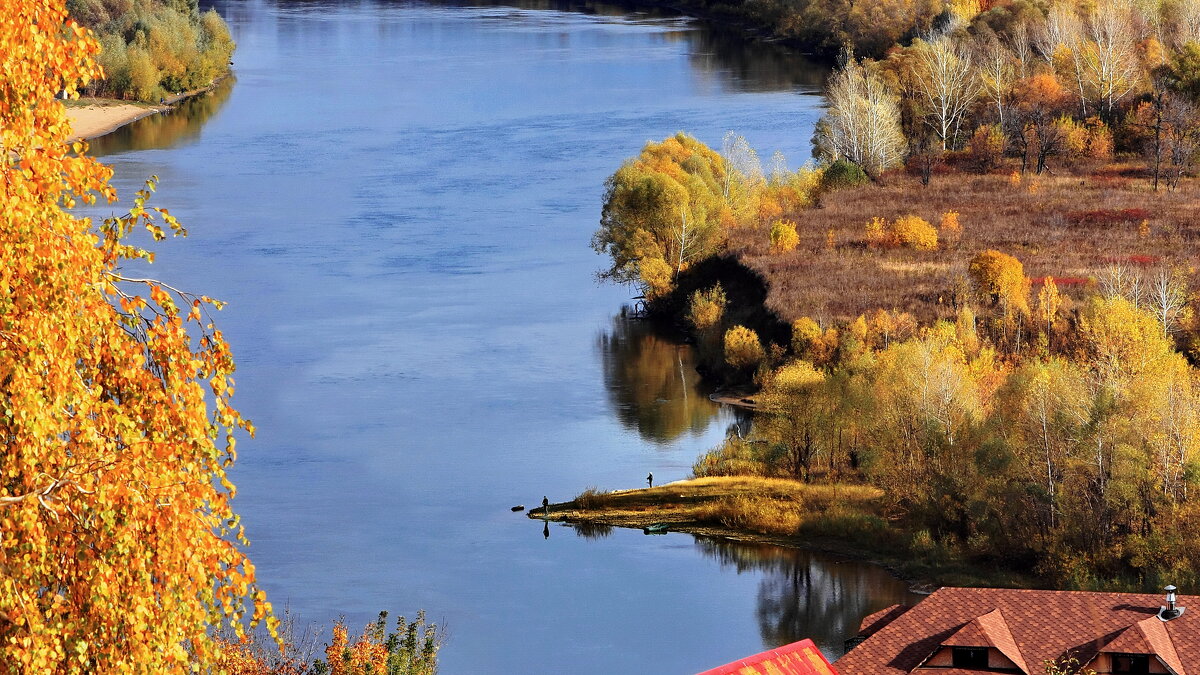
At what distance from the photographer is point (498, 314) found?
63219mm

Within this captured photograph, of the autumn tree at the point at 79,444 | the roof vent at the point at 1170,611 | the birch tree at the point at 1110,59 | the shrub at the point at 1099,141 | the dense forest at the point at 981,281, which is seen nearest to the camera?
the autumn tree at the point at 79,444

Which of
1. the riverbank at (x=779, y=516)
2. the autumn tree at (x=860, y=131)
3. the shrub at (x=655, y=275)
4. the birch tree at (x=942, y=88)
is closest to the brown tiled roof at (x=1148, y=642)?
the riverbank at (x=779, y=516)

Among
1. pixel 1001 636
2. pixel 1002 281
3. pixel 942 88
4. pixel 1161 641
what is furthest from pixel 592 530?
pixel 942 88

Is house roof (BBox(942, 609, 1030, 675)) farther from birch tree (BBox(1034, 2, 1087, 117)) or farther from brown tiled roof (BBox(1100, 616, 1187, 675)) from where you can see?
birch tree (BBox(1034, 2, 1087, 117))

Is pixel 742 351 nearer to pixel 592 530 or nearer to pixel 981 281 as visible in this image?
pixel 981 281

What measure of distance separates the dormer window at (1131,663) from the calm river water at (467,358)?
911 centimetres

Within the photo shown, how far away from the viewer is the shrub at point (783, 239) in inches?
2707

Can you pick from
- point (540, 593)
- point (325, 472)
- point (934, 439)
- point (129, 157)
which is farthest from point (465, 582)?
point (129, 157)

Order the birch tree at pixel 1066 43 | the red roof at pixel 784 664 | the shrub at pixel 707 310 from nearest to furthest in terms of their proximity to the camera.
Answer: the red roof at pixel 784 664, the shrub at pixel 707 310, the birch tree at pixel 1066 43

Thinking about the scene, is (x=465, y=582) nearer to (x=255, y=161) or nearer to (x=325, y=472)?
(x=325, y=472)

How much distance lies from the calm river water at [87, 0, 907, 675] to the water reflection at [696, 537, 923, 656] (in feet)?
0.27

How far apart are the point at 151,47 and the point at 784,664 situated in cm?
10886

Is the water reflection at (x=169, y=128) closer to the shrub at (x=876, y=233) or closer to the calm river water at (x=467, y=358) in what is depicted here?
the calm river water at (x=467, y=358)

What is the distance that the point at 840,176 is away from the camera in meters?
79.6
